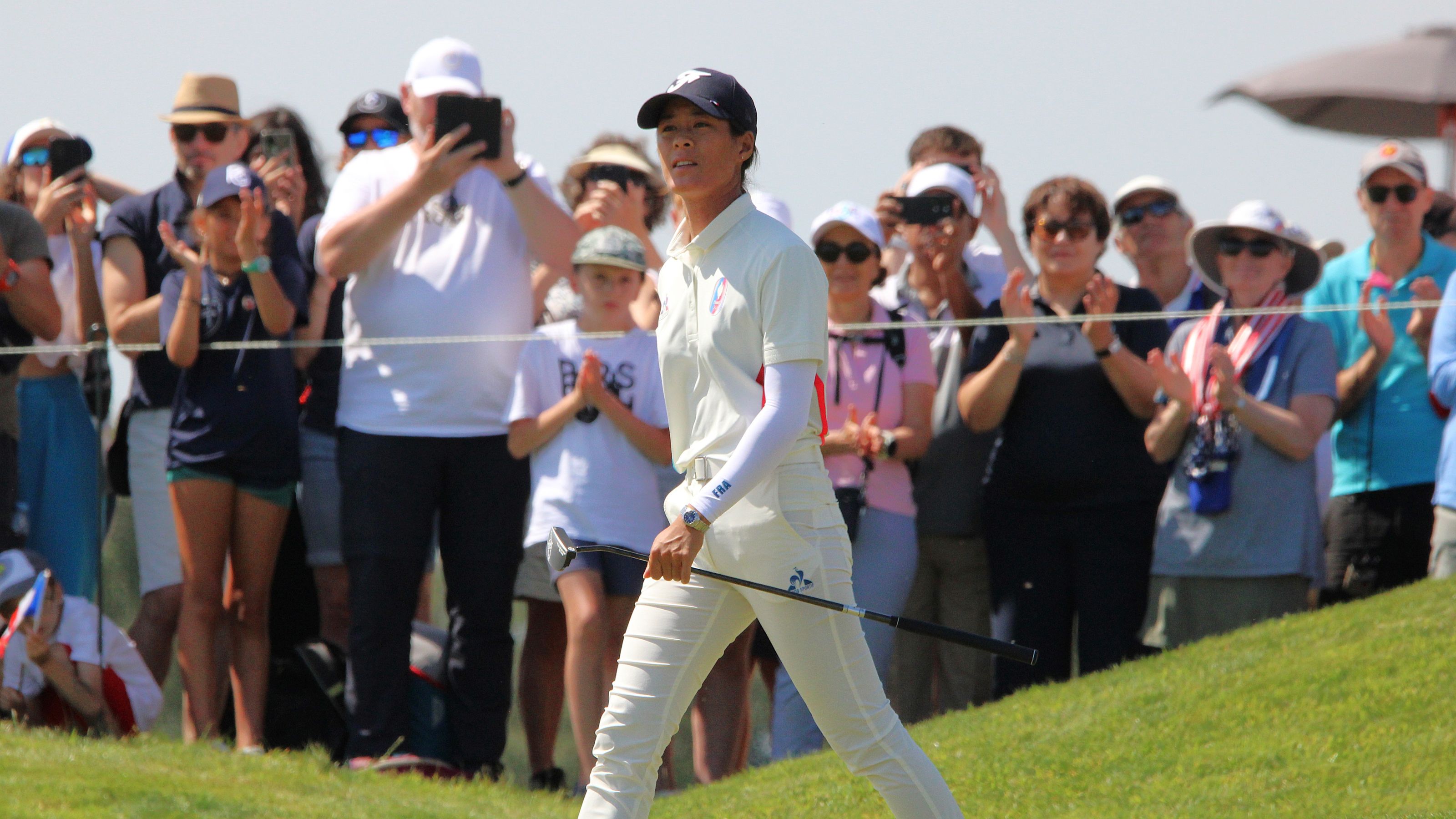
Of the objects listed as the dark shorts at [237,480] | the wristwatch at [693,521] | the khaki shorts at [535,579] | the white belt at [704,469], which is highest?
the white belt at [704,469]

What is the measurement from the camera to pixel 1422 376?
7.30 m

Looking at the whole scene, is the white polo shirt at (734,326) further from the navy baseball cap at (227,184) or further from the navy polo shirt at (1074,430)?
the navy baseball cap at (227,184)

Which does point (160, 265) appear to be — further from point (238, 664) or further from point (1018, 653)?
point (1018, 653)

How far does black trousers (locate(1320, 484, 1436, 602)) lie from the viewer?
23.7ft

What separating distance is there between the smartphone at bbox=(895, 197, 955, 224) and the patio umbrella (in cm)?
390

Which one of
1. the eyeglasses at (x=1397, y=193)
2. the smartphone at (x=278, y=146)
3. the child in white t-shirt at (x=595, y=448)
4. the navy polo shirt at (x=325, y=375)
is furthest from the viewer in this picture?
the smartphone at (x=278, y=146)

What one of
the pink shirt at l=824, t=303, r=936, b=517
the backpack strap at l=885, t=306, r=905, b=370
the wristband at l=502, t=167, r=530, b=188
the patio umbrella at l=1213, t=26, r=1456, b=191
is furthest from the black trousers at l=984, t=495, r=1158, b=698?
the patio umbrella at l=1213, t=26, r=1456, b=191

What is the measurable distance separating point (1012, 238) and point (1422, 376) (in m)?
1.94

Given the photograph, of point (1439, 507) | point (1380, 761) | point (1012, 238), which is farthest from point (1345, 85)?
point (1380, 761)

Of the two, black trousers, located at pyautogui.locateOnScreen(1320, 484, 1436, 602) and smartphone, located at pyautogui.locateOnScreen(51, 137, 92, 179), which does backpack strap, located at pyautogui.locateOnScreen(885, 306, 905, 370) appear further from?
smartphone, located at pyautogui.locateOnScreen(51, 137, 92, 179)

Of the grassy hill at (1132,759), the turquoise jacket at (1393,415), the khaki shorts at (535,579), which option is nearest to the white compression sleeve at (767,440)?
the grassy hill at (1132,759)

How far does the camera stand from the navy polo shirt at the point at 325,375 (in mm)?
7816

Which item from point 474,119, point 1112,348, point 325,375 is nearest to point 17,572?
point 325,375

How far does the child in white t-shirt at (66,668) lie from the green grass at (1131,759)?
306 mm
